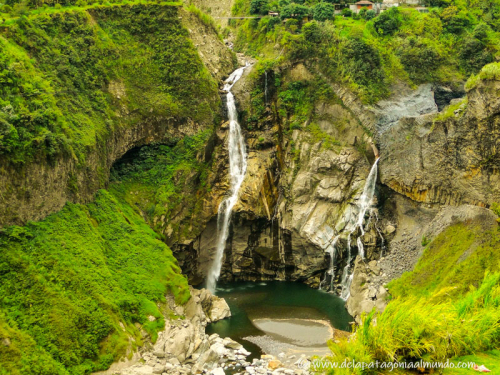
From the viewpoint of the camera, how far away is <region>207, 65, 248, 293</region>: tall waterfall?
132 ft

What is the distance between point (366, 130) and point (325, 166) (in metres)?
4.96

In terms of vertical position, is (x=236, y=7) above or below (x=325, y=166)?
above

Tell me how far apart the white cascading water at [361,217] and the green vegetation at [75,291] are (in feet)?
42.1

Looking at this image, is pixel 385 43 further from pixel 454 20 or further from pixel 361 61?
pixel 454 20

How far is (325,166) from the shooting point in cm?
3984

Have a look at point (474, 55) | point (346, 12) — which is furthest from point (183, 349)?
point (346, 12)

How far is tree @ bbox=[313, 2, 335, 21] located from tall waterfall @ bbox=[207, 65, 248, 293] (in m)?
17.7

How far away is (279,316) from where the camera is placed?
3212 cm

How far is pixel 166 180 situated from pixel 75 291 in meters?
15.8

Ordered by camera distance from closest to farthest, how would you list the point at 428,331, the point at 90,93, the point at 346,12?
1. the point at 428,331
2. the point at 90,93
3. the point at 346,12

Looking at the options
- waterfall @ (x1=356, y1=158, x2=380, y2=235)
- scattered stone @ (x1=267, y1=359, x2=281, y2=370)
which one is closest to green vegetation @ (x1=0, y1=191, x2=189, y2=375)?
scattered stone @ (x1=267, y1=359, x2=281, y2=370)

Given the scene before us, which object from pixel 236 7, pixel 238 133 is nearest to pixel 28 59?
pixel 238 133

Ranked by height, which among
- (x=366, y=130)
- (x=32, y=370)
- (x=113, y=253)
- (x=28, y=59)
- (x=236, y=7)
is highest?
(x=236, y=7)

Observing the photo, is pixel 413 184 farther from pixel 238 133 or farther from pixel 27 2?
pixel 27 2
